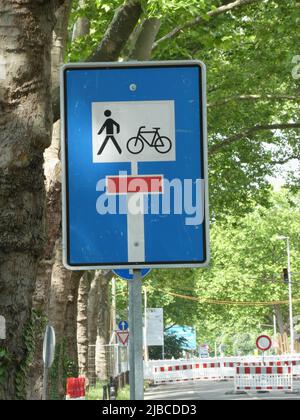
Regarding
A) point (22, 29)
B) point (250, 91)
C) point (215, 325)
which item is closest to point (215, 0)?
point (250, 91)

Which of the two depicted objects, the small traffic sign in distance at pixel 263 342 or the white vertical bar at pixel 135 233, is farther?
the small traffic sign in distance at pixel 263 342

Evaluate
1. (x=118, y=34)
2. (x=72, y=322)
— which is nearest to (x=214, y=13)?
(x=118, y=34)

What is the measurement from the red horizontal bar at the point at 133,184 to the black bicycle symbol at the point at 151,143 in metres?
0.10

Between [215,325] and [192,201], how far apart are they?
99226mm

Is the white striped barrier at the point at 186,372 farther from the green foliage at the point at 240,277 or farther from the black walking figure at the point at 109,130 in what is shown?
the black walking figure at the point at 109,130

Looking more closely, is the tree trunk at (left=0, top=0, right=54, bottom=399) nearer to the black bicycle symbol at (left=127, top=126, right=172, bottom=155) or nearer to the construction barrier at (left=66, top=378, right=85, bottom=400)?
the black bicycle symbol at (left=127, top=126, right=172, bottom=155)

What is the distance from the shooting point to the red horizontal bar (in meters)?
4.42

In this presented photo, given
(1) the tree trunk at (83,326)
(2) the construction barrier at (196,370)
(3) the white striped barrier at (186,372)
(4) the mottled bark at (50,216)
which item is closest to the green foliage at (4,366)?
(4) the mottled bark at (50,216)

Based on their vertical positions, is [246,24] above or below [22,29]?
above

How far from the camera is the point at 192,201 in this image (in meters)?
4.46

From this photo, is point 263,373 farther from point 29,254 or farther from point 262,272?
point 262,272

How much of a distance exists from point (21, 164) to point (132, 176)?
261cm

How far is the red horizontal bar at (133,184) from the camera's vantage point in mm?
4418

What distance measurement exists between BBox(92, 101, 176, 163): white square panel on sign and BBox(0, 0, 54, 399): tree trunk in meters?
2.45
